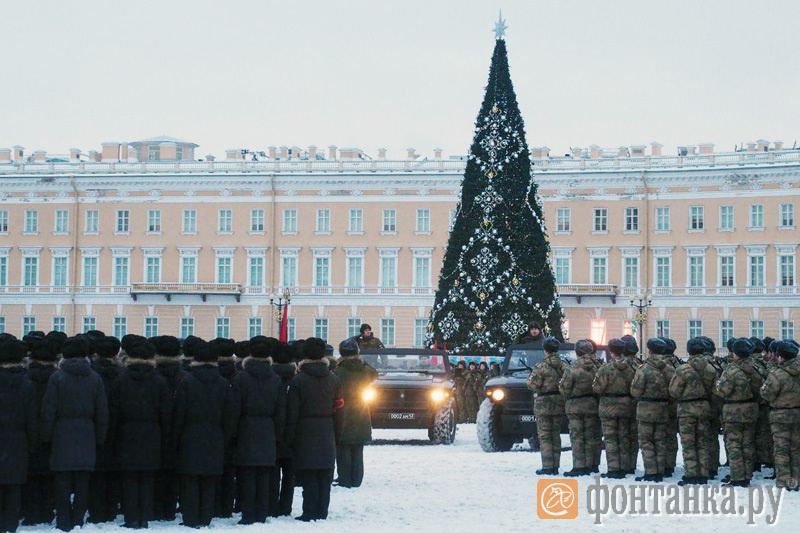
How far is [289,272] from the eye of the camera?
64.6 meters

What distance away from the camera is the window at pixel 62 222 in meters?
65.5

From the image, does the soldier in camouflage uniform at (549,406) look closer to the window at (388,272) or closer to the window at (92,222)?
the window at (388,272)

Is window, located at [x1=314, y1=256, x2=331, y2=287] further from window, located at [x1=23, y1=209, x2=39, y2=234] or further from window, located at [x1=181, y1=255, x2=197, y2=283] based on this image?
Answer: window, located at [x1=23, y1=209, x2=39, y2=234]

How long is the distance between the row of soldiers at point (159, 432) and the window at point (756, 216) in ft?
163

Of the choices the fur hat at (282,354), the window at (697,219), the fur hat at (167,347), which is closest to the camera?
the fur hat at (167,347)

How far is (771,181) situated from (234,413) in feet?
167

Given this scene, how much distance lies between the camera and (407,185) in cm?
6394

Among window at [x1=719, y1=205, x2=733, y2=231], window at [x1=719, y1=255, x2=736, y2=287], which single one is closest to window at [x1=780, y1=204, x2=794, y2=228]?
window at [x1=719, y1=205, x2=733, y2=231]

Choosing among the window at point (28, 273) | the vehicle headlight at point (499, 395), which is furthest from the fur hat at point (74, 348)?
the window at point (28, 273)

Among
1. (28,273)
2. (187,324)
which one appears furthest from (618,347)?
(28,273)

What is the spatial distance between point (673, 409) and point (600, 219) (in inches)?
1819

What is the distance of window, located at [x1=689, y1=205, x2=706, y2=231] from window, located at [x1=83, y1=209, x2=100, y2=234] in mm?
25706

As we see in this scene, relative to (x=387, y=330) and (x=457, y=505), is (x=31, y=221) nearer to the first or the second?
(x=387, y=330)

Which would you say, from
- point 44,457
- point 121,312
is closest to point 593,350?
point 44,457
